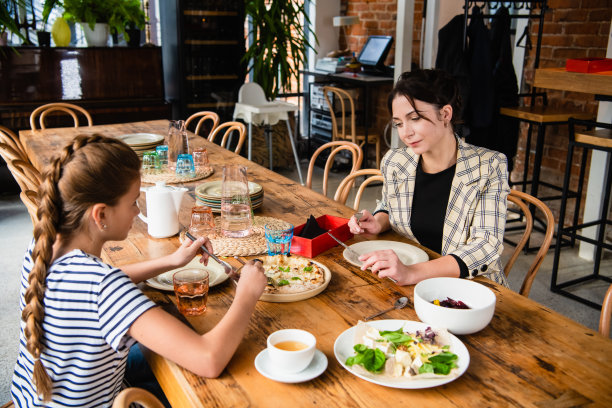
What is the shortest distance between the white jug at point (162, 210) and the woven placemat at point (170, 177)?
1.87 ft

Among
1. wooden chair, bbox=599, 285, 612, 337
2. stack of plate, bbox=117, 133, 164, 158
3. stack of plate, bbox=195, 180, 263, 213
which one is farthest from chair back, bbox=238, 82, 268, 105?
wooden chair, bbox=599, 285, 612, 337

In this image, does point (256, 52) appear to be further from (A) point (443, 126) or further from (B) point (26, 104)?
(A) point (443, 126)

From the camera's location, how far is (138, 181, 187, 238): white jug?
63.4 inches

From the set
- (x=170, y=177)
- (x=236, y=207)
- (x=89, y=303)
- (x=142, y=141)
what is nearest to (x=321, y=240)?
(x=236, y=207)

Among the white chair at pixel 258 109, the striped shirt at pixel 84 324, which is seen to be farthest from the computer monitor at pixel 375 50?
the striped shirt at pixel 84 324

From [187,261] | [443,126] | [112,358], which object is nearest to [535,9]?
[443,126]

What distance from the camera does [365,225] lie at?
1.64 m

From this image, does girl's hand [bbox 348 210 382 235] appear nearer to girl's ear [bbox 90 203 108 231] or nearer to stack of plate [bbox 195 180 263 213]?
stack of plate [bbox 195 180 263 213]

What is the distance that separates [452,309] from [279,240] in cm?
52

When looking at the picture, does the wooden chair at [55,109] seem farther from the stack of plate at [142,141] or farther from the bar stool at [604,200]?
the bar stool at [604,200]

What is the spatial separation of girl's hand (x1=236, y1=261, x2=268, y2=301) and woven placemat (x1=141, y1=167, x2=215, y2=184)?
3.78 ft

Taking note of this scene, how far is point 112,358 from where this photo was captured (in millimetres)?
1083

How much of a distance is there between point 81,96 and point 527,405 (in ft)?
13.8

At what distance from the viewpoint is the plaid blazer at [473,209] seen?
148 cm
